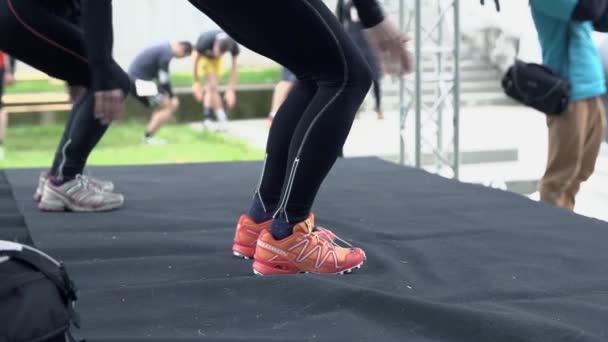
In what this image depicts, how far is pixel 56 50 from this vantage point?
288 centimetres

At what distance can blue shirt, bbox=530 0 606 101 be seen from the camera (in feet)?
10.9

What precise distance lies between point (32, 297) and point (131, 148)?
7613 mm

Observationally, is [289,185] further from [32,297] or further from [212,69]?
[212,69]

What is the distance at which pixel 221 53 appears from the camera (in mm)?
9531

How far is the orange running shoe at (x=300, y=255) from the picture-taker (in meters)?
2.09

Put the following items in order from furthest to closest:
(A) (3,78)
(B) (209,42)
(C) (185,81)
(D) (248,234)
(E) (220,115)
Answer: (C) (185,81) < (E) (220,115) < (B) (209,42) < (A) (3,78) < (D) (248,234)

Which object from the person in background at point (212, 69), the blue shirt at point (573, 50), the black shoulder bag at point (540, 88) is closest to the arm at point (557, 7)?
the blue shirt at point (573, 50)

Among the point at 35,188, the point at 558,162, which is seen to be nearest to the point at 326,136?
the point at 558,162

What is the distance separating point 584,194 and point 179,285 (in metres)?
4.18

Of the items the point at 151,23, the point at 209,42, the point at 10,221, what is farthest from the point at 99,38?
the point at 151,23

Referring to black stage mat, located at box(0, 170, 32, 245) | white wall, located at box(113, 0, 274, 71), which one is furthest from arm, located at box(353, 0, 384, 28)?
white wall, located at box(113, 0, 274, 71)

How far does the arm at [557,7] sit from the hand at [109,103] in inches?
64.5

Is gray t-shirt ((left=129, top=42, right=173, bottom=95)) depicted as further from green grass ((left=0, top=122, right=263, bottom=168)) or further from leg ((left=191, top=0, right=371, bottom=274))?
leg ((left=191, top=0, right=371, bottom=274))

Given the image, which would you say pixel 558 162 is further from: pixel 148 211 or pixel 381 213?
pixel 148 211
